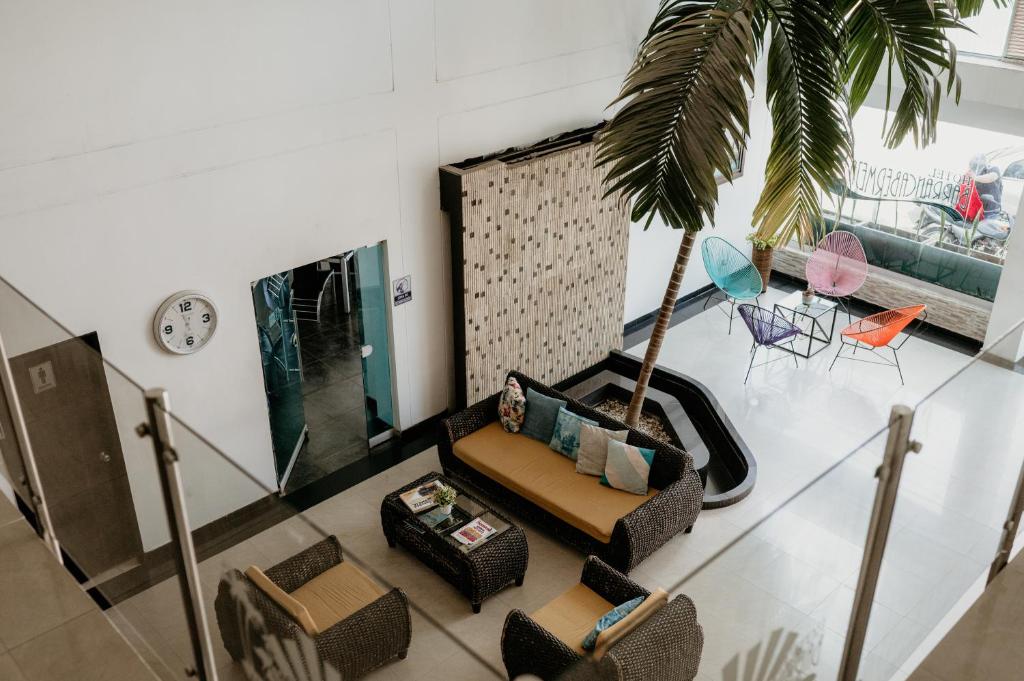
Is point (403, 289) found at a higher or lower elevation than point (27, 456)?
lower

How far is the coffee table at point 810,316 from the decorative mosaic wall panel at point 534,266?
232cm

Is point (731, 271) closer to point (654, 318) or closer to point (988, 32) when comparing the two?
point (654, 318)

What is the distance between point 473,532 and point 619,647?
4618 mm

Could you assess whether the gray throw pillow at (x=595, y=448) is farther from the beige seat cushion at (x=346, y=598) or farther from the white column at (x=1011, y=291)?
the white column at (x=1011, y=291)

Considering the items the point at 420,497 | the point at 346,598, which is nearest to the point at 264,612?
the point at 346,598

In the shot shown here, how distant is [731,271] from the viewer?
1231 cm

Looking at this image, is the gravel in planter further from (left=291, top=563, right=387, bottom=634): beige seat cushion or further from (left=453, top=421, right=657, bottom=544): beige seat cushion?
(left=291, top=563, right=387, bottom=634): beige seat cushion

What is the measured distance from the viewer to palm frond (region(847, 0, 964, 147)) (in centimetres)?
744

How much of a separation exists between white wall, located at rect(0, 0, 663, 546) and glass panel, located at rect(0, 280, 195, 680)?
267cm

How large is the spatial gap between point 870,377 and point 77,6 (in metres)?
8.99

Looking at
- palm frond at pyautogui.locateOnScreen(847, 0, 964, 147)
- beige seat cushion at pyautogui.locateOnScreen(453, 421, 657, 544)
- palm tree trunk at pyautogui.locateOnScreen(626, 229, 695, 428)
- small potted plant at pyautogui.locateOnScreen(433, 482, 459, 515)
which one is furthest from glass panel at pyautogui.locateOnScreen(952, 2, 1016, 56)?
small potted plant at pyautogui.locateOnScreen(433, 482, 459, 515)

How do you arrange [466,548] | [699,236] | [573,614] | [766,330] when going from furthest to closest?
[699,236], [766,330], [466,548], [573,614]

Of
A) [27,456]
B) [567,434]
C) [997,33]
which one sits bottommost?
[567,434]

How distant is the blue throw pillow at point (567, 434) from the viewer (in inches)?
347
